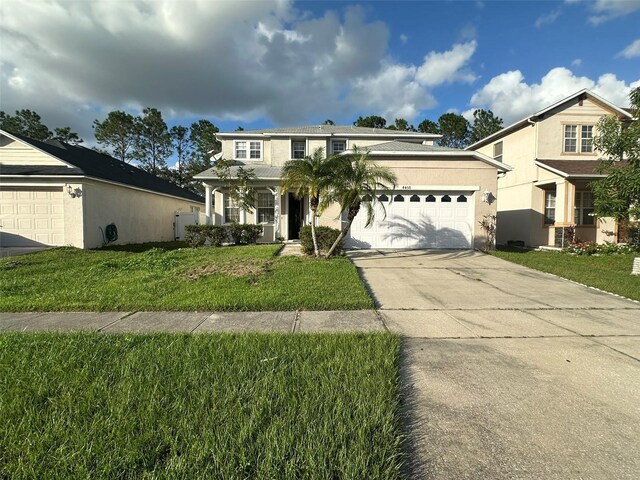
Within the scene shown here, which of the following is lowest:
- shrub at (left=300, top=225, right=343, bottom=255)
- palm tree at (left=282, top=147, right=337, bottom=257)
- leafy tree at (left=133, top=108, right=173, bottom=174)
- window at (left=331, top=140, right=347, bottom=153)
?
shrub at (left=300, top=225, right=343, bottom=255)

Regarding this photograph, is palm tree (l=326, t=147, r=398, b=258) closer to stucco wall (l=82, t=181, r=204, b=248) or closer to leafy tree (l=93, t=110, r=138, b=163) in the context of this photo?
stucco wall (l=82, t=181, r=204, b=248)

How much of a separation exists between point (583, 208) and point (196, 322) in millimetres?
17991

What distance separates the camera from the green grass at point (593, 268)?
23.4ft

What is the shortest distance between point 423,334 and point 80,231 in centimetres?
1415

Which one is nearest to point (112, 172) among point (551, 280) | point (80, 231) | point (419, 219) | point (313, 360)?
point (80, 231)

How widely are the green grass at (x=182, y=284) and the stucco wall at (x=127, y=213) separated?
10.6 feet

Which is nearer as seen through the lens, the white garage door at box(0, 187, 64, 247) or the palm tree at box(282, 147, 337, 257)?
the palm tree at box(282, 147, 337, 257)

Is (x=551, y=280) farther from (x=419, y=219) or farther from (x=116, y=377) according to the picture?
(x=116, y=377)

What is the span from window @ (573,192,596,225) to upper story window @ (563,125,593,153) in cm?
247

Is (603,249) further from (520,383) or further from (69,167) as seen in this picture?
(69,167)

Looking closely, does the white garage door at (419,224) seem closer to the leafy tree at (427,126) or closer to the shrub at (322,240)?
the shrub at (322,240)

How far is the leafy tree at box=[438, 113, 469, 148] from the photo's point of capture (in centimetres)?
4209

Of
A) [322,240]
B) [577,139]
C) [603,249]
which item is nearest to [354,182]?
[322,240]

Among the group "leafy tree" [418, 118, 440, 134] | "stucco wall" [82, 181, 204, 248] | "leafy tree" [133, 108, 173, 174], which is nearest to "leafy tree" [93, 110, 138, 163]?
"leafy tree" [133, 108, 173, 174]
